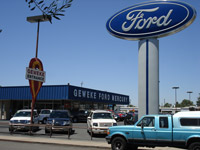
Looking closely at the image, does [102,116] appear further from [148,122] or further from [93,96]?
[93,96]

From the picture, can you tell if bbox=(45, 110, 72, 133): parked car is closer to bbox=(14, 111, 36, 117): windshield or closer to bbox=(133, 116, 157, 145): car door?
bbox=(14, 111, 36, 117): windshield

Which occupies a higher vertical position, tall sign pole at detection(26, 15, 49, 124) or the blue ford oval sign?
the blue ford oval sign

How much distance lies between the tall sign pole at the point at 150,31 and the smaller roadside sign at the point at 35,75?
7.47 m

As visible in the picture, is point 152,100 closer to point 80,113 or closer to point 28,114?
point 28,114

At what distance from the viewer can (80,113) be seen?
1305 inches

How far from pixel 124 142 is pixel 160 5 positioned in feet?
29.6

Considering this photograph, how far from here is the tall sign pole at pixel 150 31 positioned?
1515cm

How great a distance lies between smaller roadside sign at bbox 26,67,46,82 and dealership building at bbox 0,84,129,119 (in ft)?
45.9

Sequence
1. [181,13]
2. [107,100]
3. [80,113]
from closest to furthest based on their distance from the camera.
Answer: [181,13]
[80,113]
[107,100]

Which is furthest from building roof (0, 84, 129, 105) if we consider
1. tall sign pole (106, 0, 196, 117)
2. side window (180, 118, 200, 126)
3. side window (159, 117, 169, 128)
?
side window (180, 118, 200, 126)

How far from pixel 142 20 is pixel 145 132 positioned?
26.0ft

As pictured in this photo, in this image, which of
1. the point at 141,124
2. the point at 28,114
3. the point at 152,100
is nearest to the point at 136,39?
the point at 152,100

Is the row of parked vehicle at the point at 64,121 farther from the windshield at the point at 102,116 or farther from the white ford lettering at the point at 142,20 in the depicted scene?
the white ford lettering at the point at 142,20

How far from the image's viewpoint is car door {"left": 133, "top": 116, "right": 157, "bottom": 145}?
10711 millimetres
